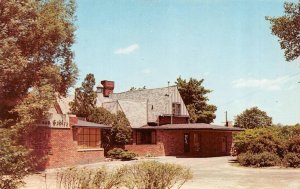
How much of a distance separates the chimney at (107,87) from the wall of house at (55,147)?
81.1 ft

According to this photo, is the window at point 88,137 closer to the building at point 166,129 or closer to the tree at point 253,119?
the building at point 166,129

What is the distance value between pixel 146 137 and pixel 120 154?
846 centimetres

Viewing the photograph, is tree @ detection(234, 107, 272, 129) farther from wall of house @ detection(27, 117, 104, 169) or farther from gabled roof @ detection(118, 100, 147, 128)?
wall of house @ detection(27, 117, 104, 169)

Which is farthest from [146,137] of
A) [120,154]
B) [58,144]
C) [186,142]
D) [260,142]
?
[58,144]

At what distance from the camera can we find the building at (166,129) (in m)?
42.4

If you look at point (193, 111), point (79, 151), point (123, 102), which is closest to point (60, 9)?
point (79, 151)

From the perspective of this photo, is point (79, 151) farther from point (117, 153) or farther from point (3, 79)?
point (3, 79)

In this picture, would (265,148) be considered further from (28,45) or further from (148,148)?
(28,45)

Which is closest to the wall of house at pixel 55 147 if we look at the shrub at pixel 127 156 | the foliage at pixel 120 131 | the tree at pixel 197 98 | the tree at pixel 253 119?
the shrub at pixel 127 156

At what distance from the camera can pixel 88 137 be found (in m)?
35.9

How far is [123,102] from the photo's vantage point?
4669cm

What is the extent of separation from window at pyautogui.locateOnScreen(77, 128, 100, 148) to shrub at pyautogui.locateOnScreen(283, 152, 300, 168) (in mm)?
17820

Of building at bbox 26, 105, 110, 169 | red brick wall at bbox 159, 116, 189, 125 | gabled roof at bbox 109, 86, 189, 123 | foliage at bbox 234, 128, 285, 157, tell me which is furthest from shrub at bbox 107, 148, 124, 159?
foliage at bbox 234, 128, 285, 157

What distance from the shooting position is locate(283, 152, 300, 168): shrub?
27.4 meters
